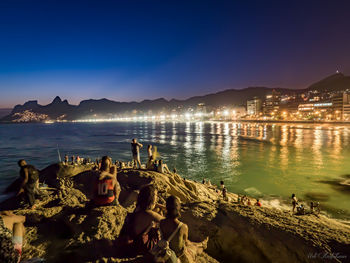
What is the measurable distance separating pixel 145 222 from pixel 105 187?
215 cm

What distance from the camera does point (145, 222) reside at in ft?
9.74

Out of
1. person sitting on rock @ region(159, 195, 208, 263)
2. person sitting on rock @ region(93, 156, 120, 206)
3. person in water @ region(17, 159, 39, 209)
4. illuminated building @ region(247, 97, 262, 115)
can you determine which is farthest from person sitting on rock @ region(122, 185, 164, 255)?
illuminated building @ region(247, 97, 262, 115)

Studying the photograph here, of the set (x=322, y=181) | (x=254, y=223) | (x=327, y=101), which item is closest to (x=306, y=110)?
(x=327, y=101)

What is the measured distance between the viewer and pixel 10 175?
24922mm

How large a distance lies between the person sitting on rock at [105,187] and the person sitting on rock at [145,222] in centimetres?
183

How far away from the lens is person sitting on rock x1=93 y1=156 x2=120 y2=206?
462 cm

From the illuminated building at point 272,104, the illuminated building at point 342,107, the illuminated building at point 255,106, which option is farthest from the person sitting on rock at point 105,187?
the illuminated building at point 255,106

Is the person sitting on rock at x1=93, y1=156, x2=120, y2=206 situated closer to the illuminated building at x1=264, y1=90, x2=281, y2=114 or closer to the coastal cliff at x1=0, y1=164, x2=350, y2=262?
the coastal cliff at x1=0, y1=164, x2=350, y2=262

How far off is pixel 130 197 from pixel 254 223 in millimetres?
4269

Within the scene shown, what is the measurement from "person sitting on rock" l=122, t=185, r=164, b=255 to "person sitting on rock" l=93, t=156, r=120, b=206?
6.01 feet

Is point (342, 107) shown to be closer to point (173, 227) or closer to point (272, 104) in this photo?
point (272, 104)

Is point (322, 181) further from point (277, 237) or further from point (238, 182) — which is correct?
point (277, 237)

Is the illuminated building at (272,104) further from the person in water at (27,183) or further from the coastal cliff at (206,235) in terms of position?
the person in water at (27,183)

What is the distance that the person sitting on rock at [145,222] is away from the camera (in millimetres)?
2957
